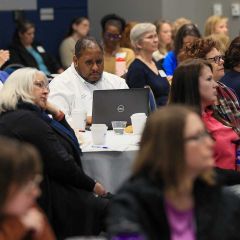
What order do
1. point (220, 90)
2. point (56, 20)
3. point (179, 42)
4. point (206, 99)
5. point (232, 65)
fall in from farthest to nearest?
point (56, 20) < point (179, 42) < point (232, 65) < point (220, 90) < point (206, 99)

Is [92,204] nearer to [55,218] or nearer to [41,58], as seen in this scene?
[55,218]

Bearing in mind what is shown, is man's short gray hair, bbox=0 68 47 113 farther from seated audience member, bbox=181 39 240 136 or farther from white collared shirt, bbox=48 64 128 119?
white collared shirt, bbox=48 64 128 119

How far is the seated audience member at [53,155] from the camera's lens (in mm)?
3955

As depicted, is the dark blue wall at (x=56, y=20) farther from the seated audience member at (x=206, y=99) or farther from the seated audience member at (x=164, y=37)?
the seated audience member at (x=206, y=99)

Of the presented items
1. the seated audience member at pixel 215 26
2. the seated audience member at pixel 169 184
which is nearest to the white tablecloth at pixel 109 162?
the seated audience member at pixel 169 184

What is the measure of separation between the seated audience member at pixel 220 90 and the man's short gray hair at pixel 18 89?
108cm

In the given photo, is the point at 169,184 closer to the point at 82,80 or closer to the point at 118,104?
A: the point at 118,104

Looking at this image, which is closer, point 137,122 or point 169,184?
point 169,184

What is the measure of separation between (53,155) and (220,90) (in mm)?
1294

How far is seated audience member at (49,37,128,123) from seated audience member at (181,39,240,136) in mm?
710

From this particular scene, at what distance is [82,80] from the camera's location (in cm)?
577

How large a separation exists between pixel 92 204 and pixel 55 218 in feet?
0.94

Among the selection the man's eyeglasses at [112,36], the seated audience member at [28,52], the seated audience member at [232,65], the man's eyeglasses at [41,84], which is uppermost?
the man's eyeglasses at [41,84]

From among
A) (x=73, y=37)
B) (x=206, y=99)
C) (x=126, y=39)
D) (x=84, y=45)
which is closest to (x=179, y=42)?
(x=126, y=39)
